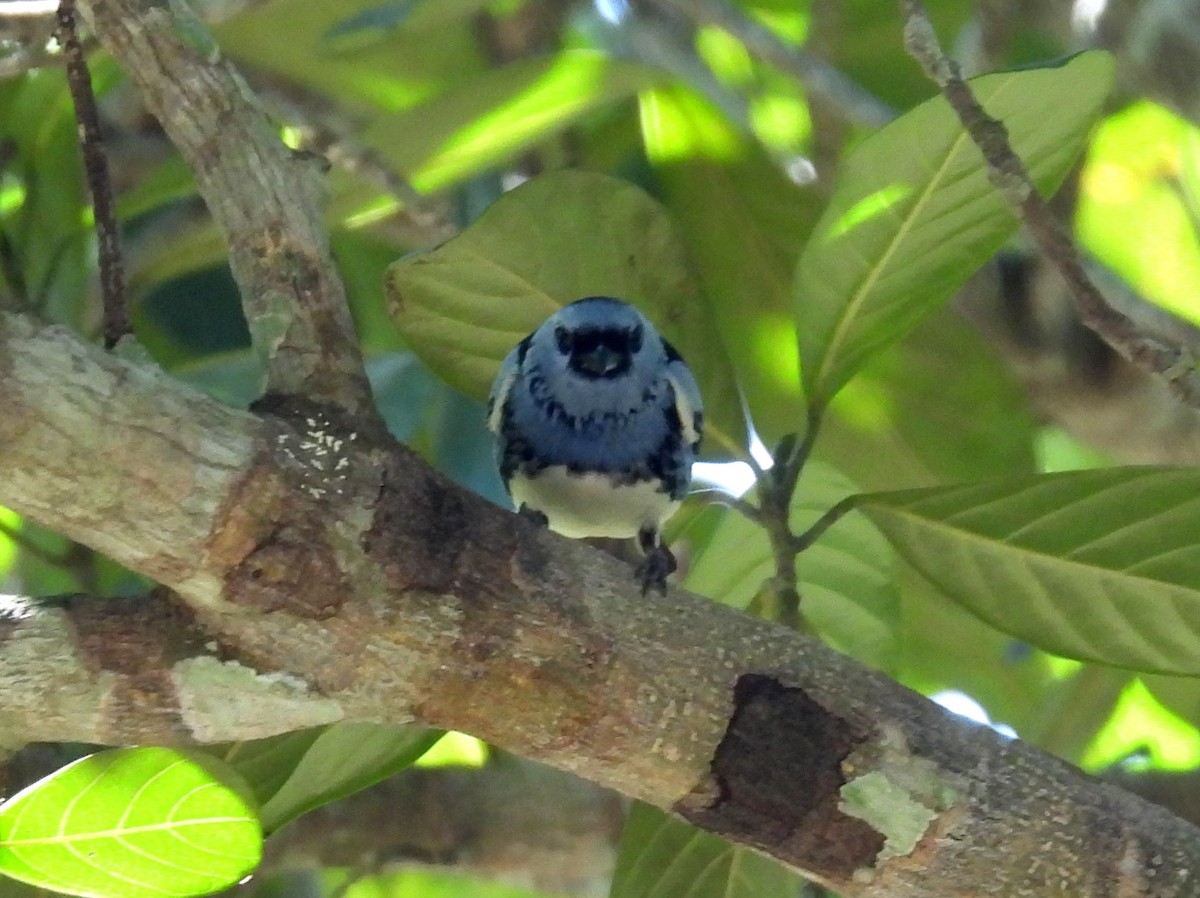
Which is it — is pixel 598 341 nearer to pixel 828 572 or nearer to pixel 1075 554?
pixel 828 572

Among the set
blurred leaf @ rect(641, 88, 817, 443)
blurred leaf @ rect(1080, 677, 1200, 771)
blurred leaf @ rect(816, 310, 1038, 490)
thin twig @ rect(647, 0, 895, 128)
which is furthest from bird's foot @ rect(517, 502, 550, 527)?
blurred leaf @ rect(1080, 677, 1200, 771)

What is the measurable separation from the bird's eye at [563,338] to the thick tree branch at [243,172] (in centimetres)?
40

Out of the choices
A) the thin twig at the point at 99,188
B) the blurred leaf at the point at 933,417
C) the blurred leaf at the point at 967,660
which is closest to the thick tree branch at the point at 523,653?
the thin twig at the point at 99,188

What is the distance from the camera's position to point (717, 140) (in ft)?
6.98

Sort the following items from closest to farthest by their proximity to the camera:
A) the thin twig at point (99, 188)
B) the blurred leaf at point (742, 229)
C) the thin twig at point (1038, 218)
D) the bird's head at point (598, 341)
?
the thin twig at point (99, 188), the thin twig at point (1038, 218), the bird's head at point (598, 341), the blurred leaf at point (742, 229)

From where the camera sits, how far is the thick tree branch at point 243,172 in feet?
4.00

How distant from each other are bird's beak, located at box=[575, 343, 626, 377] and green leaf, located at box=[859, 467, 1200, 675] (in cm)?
40

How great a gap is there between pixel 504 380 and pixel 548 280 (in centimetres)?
15

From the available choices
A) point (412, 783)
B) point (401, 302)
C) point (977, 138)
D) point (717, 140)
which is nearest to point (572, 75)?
point (717, 140)

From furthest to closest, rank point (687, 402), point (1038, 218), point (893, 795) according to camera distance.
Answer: point (687, 402) < point (1038, 218) < point (893, 795)

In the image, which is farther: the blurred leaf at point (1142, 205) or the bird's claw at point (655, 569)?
the blurred leaf at point (1142, 205)

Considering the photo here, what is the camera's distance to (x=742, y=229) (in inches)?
83.6

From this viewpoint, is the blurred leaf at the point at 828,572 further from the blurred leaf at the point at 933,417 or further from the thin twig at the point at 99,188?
the thin twig at the point at 99,188

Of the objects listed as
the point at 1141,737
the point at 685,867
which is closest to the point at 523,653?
the point at 685,867
